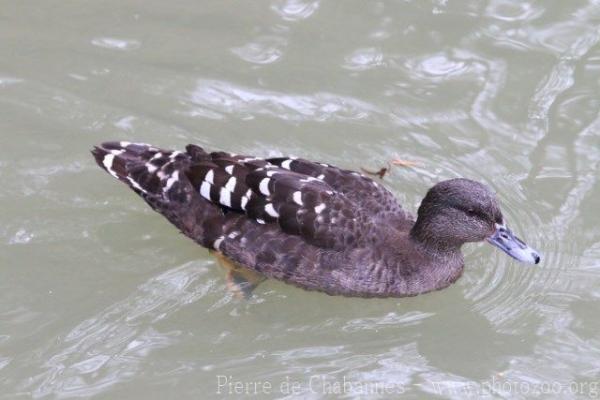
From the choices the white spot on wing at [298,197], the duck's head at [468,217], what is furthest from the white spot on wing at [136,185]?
the duck's head at [468,217]

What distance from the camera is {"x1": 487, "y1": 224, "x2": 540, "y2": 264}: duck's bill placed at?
6.66 meters

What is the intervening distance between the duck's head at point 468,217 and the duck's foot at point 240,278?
126 cm

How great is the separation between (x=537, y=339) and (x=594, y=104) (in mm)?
2657

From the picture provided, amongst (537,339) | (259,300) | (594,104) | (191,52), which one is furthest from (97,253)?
(594,104)

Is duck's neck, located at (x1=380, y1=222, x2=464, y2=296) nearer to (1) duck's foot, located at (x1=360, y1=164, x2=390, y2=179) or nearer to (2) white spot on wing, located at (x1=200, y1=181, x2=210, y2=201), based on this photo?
(1) duck's foot, located at (x1=360, y1=164, x2=390, y2=179)

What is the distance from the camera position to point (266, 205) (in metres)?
6.81

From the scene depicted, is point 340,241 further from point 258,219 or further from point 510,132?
point 510,132

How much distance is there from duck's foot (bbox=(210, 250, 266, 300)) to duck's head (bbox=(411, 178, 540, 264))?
1256mm

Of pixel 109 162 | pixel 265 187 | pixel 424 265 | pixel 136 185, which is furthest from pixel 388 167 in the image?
pixel 109 162

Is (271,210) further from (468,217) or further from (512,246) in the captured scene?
(512,246)

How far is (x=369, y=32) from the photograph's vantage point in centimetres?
922

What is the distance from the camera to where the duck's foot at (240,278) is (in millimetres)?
7023

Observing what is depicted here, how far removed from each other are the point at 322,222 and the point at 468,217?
98 centimetres

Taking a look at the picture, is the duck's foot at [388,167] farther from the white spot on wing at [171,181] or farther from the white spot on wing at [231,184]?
the white spot on wing at [171,181]
